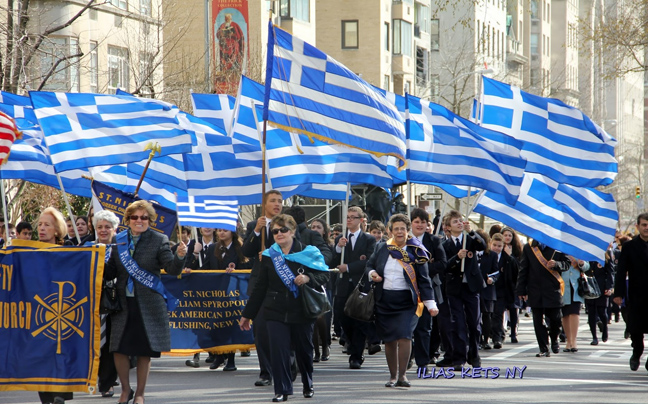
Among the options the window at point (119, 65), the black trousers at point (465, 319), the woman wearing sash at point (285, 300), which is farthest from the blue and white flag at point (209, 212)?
Result: the window at point (119, 65)

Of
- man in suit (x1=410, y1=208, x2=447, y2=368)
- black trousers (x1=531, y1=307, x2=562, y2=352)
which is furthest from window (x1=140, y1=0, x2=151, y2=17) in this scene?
man in suit (x1=410, y1=208, x2=447, y2=368)

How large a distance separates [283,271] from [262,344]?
4.69ft

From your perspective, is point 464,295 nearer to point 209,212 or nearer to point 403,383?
point 403,383

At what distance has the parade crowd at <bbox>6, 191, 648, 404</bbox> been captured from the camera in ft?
31.9

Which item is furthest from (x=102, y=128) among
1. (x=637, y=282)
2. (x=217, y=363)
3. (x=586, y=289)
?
(x=586, y=289)

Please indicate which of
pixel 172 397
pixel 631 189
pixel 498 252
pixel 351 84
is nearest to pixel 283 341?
pixel 172 397

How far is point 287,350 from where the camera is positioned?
10.5 metres

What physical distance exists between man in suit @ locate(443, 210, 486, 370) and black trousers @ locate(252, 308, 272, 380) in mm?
2650

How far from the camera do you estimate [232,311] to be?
44.4 feet

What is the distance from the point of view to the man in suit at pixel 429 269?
12375mm

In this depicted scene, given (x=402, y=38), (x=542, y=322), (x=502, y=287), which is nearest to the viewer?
(x=542, y=322)

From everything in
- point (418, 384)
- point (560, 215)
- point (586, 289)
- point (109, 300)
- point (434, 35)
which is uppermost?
point (434, 35)

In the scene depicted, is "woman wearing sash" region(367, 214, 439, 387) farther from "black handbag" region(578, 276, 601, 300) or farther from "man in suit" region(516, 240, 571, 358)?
"black handbag" region(578, 276, 601, 300)

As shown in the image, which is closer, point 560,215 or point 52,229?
point 52,229
